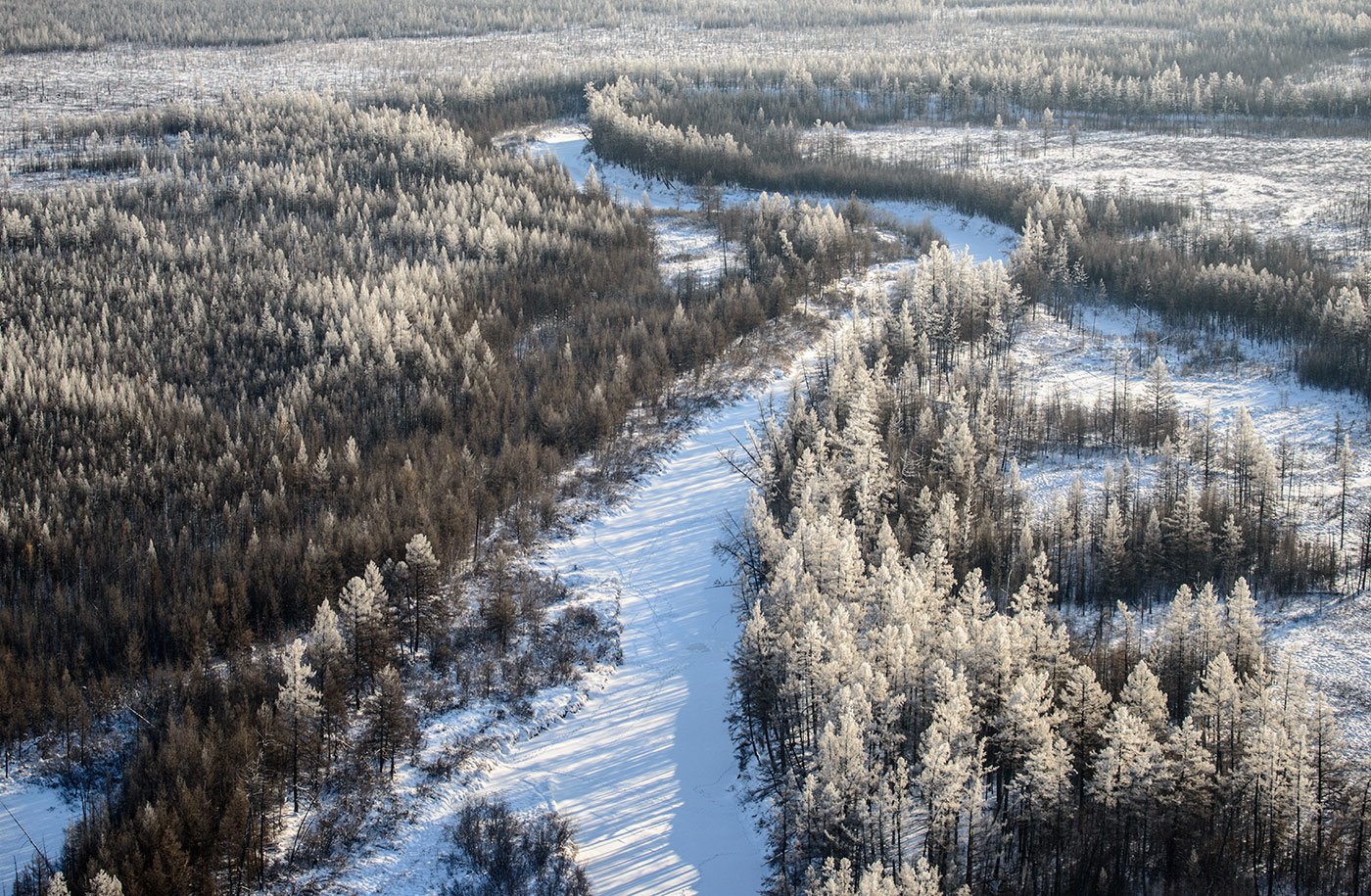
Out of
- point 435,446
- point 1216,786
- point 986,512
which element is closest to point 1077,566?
point 986,512

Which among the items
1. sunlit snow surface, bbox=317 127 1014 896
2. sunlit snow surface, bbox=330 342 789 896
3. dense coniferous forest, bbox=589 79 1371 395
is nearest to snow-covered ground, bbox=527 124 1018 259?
dense coniferous forest, bbox=589 79 1371 395

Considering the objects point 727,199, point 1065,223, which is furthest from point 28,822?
point 727,199

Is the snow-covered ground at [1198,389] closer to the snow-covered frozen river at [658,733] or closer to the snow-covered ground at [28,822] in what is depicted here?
the snow-covered frozen river at [658,733]

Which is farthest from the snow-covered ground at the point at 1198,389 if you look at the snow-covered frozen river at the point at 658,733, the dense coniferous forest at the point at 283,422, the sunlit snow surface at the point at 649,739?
the snow-covered frozen river at the point at 658,733

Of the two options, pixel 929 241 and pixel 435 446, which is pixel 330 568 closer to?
pixel 435 446

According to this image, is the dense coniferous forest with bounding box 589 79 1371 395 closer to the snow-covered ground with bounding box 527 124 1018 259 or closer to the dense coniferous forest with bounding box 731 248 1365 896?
the snow-covered ground with bounding box 527 124 1018 259

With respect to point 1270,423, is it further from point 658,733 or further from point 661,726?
point 658,733
